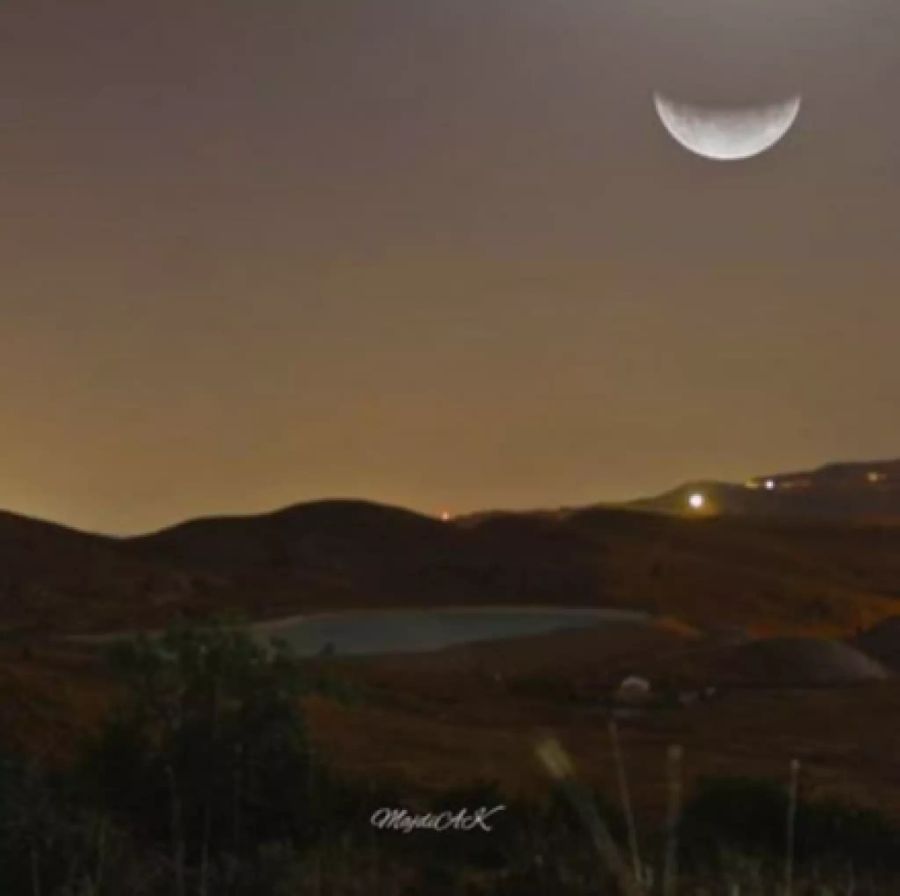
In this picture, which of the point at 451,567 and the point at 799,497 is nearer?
the point at 451,567

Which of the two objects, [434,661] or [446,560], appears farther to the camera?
[446,560]

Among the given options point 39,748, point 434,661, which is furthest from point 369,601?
point 39,748

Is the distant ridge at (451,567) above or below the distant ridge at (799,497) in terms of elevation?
below

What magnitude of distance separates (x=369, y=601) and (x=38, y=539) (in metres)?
11.7

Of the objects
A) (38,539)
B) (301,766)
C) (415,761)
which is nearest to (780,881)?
(301,766)

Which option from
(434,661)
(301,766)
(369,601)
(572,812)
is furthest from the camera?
(369,601)

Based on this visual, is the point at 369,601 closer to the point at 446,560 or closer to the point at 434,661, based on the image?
the point at 446,560

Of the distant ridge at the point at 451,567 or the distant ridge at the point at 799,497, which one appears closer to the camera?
the distant ridge at the point at 451,567

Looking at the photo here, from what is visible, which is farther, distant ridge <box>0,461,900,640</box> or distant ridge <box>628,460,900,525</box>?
distant ridge <box>628,460,900,525</box>

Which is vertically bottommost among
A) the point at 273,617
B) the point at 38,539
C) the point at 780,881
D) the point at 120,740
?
the point at 780,881

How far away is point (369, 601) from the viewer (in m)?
57.2

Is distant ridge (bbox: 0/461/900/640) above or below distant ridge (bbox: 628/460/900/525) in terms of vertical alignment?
below

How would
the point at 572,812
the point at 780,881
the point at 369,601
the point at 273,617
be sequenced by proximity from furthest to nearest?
the point at 369,601, the point at 273,617, the point at 572,812, the point at 780,881

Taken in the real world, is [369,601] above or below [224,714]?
above
